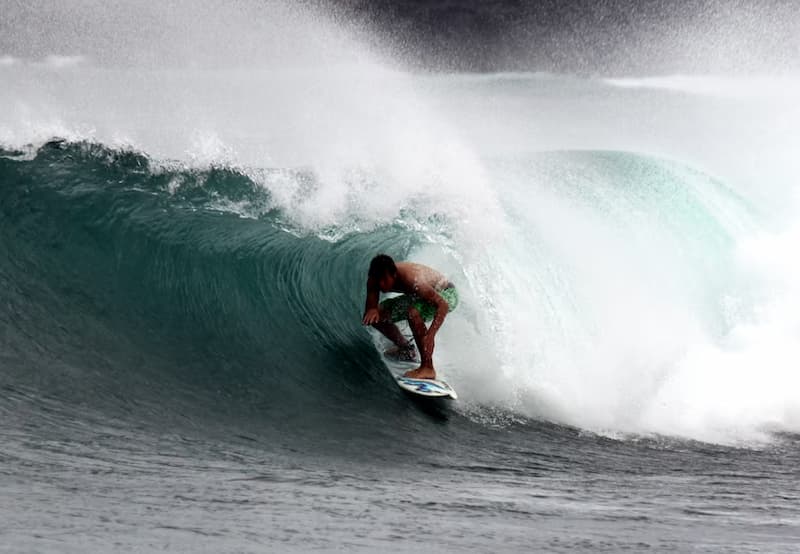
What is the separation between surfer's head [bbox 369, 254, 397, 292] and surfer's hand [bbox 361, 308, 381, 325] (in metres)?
0.18

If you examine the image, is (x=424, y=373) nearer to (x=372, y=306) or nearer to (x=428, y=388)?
(x=428, y=388)

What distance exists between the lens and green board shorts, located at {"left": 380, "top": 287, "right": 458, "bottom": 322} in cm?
776

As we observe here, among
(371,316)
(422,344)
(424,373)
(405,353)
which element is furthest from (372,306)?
(405,353)

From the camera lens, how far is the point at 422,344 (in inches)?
297

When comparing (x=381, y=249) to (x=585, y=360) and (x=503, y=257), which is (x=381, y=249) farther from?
(x=585, y=360)

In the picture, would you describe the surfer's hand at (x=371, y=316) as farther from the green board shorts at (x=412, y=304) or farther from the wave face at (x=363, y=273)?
the wave face at (x=363, y=273)

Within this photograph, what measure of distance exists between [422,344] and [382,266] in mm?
754

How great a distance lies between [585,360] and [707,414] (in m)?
1.21

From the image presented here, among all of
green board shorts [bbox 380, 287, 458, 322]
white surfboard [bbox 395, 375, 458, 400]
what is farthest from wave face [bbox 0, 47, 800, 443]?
green board shorts [bbox 380, 287, 458, 322]

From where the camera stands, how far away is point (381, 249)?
33.2ft

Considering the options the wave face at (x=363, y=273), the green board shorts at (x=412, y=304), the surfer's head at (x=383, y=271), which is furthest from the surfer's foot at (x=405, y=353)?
the surfer's head at (x=383, y=271)

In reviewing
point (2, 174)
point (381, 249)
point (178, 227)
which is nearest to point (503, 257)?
point (381, 249)

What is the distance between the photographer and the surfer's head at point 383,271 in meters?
7.18

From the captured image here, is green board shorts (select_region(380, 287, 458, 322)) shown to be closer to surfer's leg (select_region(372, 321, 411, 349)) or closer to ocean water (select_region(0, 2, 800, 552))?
surfer's leg (select_region(372, 321, 411, 349))
